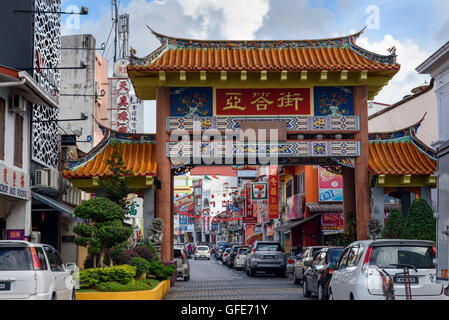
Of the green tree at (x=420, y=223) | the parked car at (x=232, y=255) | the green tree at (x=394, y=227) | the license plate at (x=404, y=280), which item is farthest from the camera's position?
the parked car at (x=232, y=255)

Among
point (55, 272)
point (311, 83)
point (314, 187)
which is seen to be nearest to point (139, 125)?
point (314, 187)

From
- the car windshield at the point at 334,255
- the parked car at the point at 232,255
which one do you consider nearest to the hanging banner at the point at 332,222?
the parked car at the point at 232,255

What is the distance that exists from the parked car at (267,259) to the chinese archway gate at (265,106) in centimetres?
861

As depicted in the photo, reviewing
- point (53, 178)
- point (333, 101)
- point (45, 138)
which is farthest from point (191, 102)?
point (53, 178)

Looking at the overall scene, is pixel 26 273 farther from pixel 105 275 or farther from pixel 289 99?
pixel 289 99

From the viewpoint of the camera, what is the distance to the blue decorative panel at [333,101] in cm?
2525

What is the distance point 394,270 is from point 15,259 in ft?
22.3

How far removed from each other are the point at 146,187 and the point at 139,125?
1871 centimetres

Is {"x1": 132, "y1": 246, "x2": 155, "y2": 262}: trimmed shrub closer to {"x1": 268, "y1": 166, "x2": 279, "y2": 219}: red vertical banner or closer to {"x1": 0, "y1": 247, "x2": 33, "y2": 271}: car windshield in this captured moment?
{"x1": 0, "y1": 247, "x2": 33, "y2": 271}: car windshield

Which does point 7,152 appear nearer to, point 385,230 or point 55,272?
point 55,272

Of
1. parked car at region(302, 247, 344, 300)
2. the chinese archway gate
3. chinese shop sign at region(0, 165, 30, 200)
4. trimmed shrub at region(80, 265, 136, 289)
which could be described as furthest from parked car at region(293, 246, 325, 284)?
chinese shop sign at region(0, 165, 30, 200)

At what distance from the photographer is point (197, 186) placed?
407 feet

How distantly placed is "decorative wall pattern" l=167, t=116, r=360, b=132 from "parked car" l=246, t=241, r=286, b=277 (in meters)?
10.3

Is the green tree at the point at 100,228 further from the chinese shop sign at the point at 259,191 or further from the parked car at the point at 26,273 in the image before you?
the chinese shop sign at the point at 259,191
